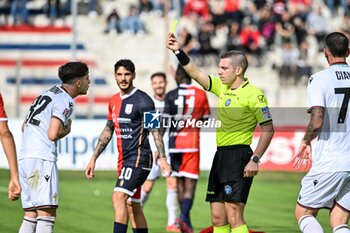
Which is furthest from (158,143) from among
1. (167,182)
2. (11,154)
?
(11,154)

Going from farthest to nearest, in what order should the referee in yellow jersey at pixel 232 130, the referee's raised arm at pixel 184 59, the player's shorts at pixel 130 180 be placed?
the player's shorts at pixel 130 180, the referee in yellow jersey at pixel 232 130, the referee's raised arm at pixel 184 59

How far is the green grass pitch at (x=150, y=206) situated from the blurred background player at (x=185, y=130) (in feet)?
2.88

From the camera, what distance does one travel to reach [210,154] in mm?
23172

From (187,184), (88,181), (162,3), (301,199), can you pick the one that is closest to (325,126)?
(301,199)

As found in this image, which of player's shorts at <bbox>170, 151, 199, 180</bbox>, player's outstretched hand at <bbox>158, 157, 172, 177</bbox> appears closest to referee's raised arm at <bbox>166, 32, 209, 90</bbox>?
player's outstretched hand at <bbox>158, 157, 172, 177</bbox>

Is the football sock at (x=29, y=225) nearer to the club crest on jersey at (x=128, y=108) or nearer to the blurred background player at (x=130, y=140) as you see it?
the blurred background player at (x=130, y=140)

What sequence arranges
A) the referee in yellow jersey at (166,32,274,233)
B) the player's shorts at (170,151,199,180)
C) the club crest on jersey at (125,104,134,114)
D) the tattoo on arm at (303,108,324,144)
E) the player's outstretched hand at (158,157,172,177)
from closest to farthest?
1. the tattoo on arm at (303,108,324,144)
2. the referee in yellow jersey at (166,32,274,233)
3. the player's outstretched hand at (158,157,172,177)
4. the club crest on jersey at (125,104,134,114)
5. the player's shorts at (170,151,199,180)

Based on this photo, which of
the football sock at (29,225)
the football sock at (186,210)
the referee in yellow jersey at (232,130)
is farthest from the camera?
the football sock at (186,210)

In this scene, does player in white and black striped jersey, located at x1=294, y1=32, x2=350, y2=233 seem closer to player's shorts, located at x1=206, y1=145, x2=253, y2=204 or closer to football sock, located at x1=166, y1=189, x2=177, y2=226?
player's shorts, located at x1=206, y1=145, x2=253, y2=204

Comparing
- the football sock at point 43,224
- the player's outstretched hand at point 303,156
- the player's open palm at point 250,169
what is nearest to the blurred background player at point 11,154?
the football sock at point 43,224

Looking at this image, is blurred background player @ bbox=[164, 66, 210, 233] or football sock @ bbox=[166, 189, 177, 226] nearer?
blurred background player @ bbox=[164, 66, 210, 233]

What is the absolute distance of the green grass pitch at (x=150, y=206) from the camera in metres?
14.8

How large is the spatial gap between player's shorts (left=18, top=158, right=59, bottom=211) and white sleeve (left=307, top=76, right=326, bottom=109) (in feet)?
9.33

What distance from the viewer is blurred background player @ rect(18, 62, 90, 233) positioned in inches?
398
